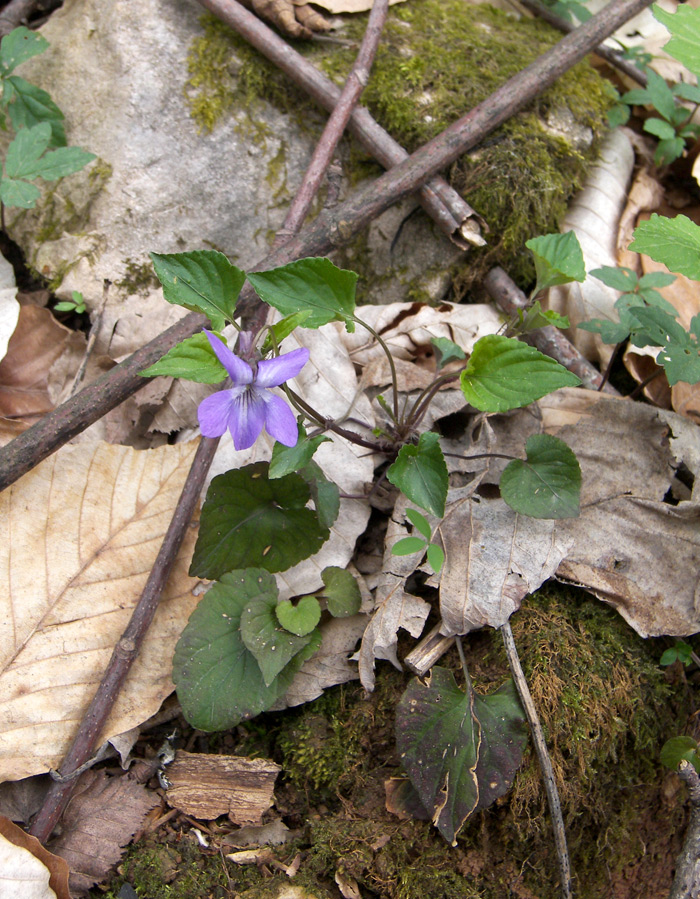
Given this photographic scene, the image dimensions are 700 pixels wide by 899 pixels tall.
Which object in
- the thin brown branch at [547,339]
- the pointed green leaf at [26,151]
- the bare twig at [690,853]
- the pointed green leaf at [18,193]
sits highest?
the thin brown branch at [547,339]

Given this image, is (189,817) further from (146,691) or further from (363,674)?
(363,674)

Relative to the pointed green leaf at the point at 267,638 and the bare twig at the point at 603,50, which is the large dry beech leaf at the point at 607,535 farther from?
the bare twig at the point at 603,50

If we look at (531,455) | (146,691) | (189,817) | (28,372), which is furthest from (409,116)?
(189,817)

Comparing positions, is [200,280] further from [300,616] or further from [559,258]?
[559,258]

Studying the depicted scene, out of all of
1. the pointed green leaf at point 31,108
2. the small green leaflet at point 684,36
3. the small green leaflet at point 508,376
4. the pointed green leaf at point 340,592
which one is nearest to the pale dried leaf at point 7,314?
the pointed green leaf at point 31,108

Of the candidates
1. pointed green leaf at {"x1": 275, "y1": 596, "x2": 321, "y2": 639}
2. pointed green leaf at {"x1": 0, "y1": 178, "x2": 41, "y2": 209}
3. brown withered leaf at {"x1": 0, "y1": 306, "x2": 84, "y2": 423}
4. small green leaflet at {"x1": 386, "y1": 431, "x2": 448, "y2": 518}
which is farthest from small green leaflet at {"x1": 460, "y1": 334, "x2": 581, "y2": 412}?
pointed green leaf at {"x1": 0, "y1": 178, "x2": 41, "y2": 209}

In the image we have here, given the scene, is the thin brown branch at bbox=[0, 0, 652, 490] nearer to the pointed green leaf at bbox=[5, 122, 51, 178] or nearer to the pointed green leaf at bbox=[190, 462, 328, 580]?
the pointed green leaf at bbox=[190, 462, 328, 580]
